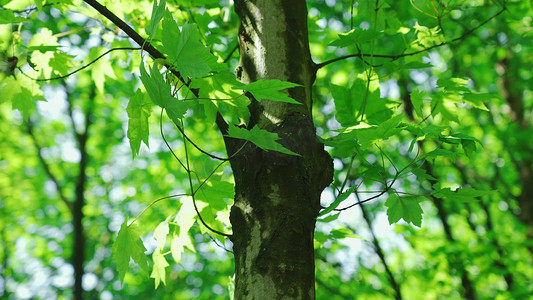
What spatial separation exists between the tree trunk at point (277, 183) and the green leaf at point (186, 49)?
11.3 inches

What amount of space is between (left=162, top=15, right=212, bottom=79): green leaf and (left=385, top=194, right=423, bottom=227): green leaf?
2.19 ft

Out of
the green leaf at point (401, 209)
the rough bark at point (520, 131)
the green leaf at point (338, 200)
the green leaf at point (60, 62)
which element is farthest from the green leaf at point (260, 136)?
the rough bark at point (520, 131)

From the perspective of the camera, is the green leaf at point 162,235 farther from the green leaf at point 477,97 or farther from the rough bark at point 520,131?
the rough bark at point 520,131

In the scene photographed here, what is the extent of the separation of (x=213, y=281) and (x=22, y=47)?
5704 mm

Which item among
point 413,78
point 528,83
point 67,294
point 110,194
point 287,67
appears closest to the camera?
point 287,67

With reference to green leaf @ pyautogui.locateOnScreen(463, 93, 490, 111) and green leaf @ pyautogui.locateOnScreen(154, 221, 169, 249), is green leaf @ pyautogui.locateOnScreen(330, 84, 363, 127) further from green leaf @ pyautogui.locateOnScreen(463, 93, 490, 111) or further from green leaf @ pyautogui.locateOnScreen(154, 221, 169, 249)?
green leaf @ pyautogui.locateOnScreen(154, 221, 169, 249)

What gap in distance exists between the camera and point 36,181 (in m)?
9.15

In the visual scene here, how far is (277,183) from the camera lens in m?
1.07

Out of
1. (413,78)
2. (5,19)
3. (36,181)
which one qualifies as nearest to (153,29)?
(5,19)

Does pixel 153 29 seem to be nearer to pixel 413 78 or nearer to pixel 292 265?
pixel 292 265

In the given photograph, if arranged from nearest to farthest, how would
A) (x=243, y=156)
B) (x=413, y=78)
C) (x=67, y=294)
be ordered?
(x=243, y=156) → (x=413, y=78) → (x=67, y=294)

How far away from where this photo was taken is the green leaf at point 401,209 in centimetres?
123

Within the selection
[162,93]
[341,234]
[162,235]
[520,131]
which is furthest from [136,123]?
[520,131]

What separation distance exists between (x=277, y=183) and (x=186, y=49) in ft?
1.28
